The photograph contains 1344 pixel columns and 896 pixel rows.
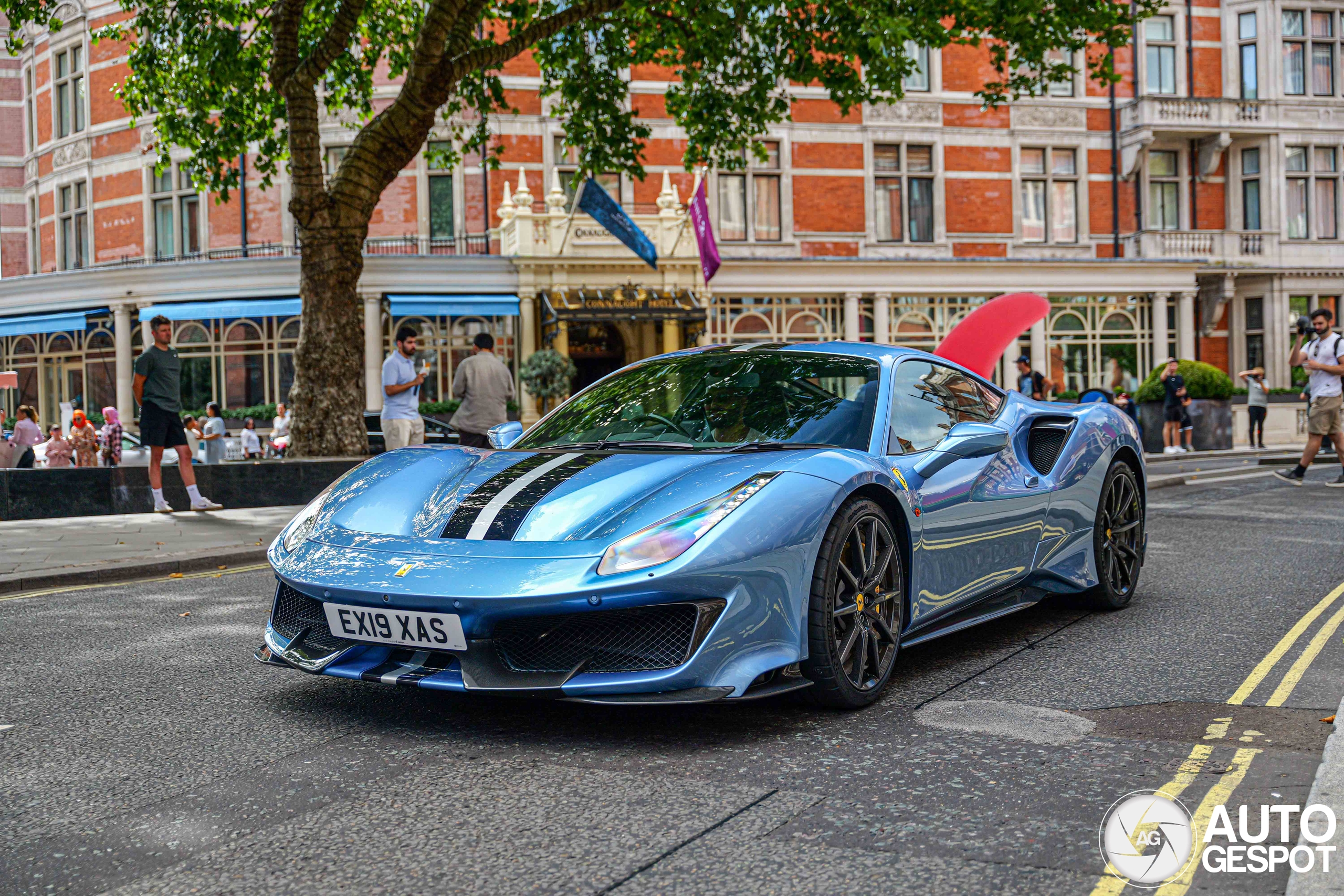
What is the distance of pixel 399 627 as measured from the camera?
11.5ft

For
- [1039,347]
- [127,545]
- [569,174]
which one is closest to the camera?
[127,545]

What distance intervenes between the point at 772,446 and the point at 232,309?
23.9m

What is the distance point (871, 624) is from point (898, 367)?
1237 millimetres

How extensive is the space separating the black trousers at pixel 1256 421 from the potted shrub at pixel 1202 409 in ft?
1.61

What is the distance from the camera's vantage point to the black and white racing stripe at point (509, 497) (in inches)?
146

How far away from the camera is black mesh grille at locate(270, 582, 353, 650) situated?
376 cm

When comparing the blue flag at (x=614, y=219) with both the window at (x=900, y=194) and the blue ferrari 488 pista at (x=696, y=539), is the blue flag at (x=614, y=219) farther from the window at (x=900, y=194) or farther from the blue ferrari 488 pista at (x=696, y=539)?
the blue ferrari 488 pista at (x=696, y=539)

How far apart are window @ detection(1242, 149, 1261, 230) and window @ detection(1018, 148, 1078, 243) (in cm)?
458

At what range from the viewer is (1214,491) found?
12.8 m

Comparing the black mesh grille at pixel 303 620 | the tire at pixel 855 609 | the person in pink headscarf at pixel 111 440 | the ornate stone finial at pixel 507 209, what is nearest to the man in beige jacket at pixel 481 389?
the black mesh grille at pixel 303 620

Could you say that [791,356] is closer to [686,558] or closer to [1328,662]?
[686,558]

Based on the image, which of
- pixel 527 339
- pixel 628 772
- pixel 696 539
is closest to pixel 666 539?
pixel 696 539

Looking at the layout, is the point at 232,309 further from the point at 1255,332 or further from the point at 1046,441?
the point at 1255,332

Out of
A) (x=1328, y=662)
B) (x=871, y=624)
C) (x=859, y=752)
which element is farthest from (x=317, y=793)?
(x=1328, y=662)
